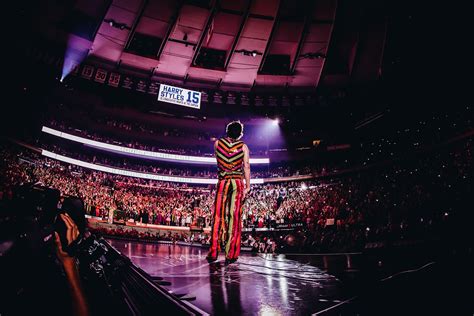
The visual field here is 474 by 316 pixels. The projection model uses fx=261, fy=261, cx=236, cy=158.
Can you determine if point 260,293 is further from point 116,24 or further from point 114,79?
point 114,79

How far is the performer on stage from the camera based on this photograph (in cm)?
352

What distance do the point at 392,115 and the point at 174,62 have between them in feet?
53.6

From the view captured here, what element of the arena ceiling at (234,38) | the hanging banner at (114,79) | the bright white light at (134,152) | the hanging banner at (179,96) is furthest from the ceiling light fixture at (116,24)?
the bright white light at (134,152)

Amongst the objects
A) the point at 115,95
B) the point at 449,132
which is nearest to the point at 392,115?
the point at 449,132

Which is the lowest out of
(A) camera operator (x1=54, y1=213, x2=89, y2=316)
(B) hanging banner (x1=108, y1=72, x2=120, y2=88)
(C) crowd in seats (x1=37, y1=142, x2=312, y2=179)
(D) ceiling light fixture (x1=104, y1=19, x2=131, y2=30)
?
(A) camera operator (x1=54, y1=213, x2=89, y2=316)

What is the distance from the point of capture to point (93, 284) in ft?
7.34

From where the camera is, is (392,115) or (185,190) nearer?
(392,115)

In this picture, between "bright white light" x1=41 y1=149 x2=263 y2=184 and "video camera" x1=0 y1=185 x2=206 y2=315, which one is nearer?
"video camera" x1=0 y1=185 x2=206 y2=315

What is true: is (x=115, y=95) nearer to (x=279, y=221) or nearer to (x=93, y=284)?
(x=279, y=221)

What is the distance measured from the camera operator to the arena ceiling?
1803 cm

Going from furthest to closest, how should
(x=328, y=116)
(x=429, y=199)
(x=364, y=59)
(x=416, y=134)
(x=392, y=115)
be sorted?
(x=328, y=116)
(x=364, y=59)
(x=392, y=115)
(x=416, y=134)
(x=429, y=199)

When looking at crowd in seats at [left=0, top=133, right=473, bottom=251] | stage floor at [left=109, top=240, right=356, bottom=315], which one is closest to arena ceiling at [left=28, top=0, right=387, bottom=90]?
crowd in seats at [left=0, top=133, right=473, bottom=251]

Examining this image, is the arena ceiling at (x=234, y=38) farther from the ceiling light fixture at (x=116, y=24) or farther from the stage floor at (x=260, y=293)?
the stage floor at (x=260, y=293)

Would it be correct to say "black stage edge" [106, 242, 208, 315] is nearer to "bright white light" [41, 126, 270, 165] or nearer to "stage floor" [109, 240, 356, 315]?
"stage floor" [109, 240, 356, 315]
